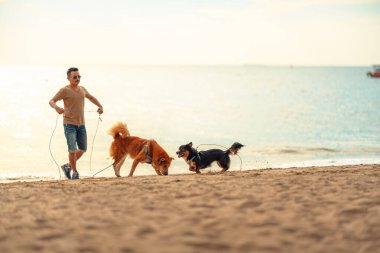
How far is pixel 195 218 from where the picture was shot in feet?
17.0

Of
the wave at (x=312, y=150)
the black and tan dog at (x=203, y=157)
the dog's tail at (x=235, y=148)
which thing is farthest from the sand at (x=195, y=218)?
the wave at (x=312, y=150)

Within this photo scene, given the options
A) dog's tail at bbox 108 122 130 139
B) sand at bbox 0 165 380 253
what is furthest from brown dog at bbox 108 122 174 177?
sand at bbox 0 165 380 253

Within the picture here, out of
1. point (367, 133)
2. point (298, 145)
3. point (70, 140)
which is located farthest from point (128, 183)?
point (367, 133)

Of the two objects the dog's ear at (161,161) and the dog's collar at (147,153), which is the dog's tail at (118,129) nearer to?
the dog's collar at (147,153)

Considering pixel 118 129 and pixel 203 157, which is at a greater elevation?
pixel 118 129

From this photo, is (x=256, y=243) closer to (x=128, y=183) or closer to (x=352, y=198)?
(x=352, y=198)

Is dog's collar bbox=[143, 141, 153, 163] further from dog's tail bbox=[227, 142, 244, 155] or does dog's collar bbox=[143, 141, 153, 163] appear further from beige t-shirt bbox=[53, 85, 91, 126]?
dog's tail bbox=[227, 142, 244, 155]

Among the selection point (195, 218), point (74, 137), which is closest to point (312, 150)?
point (74, 137)

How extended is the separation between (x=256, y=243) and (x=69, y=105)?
5587mm

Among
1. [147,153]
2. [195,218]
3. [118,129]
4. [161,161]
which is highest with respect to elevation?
[118,129]

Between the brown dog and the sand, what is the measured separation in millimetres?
2148

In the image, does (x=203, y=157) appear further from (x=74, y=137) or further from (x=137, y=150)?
(x=74, y=137)

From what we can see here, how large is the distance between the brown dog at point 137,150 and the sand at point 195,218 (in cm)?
215

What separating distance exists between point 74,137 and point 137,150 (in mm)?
1176
